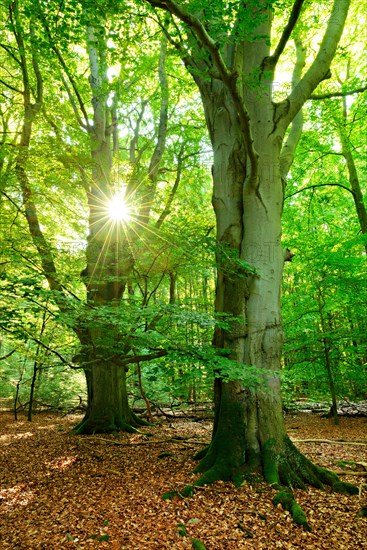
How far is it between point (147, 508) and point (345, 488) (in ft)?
8.50

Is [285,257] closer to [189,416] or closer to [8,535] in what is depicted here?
[8,535]

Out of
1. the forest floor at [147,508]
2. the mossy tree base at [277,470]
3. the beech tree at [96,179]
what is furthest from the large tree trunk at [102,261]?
the mossy tree base at [277,470]

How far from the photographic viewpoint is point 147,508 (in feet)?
12.0

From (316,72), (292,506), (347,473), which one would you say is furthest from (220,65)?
(347,473)

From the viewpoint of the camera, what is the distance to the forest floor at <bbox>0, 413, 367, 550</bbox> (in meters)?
3.11

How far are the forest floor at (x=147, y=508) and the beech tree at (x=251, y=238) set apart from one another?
0.41 metres

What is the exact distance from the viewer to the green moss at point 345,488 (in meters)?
4.20

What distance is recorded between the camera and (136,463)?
17.7 ft

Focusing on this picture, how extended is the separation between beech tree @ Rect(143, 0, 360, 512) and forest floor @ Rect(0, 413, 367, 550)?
0.41 m

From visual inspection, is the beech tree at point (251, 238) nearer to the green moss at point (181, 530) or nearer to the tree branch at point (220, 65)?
the tree branch at point (220, 65)

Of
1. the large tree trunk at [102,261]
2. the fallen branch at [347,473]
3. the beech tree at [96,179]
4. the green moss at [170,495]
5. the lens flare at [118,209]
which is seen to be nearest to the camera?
the green moss at [170,495]

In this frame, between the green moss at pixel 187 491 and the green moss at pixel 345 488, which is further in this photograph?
the green moss at pixel 345 488

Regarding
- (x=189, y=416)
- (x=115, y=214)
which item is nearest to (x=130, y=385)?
(x=189, y=416)

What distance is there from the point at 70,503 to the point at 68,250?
4562mm
